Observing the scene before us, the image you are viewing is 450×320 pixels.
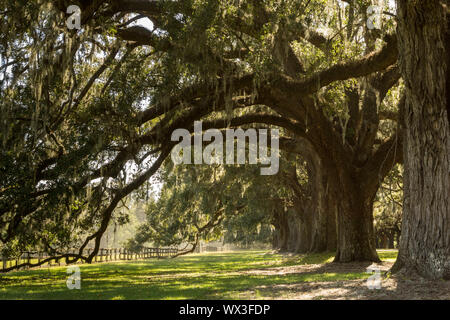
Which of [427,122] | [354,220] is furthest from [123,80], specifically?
[354,220]

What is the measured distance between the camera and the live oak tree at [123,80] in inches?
405

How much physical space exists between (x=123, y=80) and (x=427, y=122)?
6977 millimetres

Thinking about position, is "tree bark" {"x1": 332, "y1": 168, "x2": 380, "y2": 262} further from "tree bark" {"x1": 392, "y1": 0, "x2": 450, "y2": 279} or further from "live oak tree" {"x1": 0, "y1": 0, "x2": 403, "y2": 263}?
"tree bark" {"x1": 392, "y1": 0, "x2": 450, "y2": 279}

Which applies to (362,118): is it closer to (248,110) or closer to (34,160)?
(248,110)

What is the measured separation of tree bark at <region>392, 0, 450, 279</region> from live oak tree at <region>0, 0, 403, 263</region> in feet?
4.44

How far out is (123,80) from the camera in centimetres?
1120

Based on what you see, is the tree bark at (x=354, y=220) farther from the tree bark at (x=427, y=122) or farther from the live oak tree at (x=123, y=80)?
the tree bark at (x=427, y=122)

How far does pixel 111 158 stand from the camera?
12.2 m

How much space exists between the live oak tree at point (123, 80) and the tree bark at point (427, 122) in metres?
1.35

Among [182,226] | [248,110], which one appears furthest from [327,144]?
[182,226]

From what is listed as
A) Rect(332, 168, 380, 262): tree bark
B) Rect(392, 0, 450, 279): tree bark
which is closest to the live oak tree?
Rect(392, 0, 450, 279): tree bark

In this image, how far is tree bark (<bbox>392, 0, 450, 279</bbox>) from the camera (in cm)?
866

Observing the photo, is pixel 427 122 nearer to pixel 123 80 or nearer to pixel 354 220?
pixel 354 220

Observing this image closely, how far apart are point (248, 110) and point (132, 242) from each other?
114 ft
